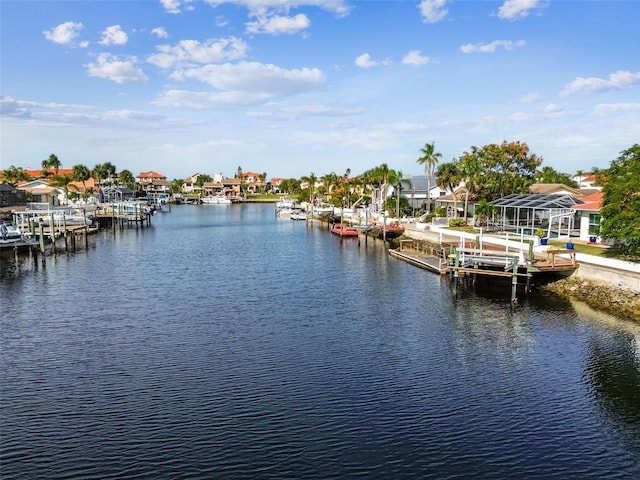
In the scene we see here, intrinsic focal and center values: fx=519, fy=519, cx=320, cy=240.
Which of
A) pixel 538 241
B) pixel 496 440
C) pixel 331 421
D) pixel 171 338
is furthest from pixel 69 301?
pixel 538 241

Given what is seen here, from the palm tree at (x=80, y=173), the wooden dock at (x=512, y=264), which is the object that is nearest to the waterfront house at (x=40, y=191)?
the palm tree at (x=80, y=173)

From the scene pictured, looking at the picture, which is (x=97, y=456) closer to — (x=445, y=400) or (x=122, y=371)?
(x=122, y=371)

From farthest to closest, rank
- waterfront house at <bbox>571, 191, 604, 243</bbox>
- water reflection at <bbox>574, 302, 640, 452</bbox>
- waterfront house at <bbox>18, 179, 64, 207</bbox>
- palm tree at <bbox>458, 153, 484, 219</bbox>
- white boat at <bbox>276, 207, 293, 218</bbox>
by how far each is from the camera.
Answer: white boat at <bbox>276, 207, 293, 218</bbox>
waterfront house at <bbox>18, 179, 64, 207</bbox>
palm tree at <bbox>458, 153, 484, 219</bbox>
waterfront house at <bbox>571, 191, 604, 243</bbox>
water reflection at <bbox>574, 302, 640, 452</bbox>

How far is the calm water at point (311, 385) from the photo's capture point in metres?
16.5

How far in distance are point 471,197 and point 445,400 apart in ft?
180

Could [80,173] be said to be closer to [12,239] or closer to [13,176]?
[13,176]

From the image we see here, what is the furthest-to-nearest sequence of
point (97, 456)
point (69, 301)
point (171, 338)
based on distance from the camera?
point (69, 301)
point (171, 338)
point (97, 456)

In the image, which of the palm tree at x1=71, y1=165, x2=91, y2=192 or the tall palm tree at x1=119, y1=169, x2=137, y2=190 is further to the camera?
the tall palm tree at x1=119, y1=169, x2=137, y2=190

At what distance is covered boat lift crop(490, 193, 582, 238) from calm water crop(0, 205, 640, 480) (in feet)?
60.3

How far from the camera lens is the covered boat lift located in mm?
52094

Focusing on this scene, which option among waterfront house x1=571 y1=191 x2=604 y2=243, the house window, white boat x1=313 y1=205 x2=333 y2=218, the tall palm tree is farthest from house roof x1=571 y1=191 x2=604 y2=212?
the tall palm tree

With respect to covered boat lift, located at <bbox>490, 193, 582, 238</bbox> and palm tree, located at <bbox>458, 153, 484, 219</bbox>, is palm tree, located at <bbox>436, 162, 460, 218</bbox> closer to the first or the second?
palm tree, located at <bbox>458, 153, 484, 219</bbox>

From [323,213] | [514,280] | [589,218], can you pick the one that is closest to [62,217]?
[323,213]

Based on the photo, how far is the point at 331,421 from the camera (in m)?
18.8
